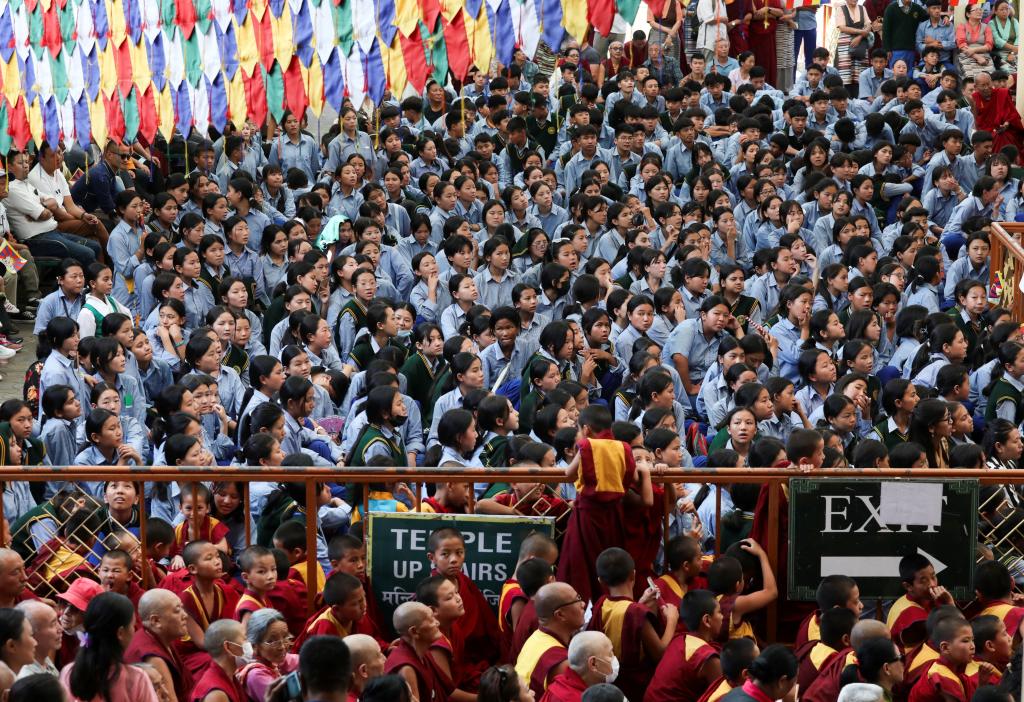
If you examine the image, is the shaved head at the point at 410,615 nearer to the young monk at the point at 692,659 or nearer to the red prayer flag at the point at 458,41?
the young monk at the point at 692,659

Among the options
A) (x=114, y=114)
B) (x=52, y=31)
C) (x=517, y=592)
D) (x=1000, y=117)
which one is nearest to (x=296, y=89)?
(x=114, y=114)

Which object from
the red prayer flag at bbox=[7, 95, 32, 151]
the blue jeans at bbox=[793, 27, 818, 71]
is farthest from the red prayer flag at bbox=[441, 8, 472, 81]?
the blue jeans at bbox=[793, 27, 818, 71]

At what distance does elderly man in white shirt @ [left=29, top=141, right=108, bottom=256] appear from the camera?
45.9 ft

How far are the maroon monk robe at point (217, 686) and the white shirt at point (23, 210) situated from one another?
8.06 meters

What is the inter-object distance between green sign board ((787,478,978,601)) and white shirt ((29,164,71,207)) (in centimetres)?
885

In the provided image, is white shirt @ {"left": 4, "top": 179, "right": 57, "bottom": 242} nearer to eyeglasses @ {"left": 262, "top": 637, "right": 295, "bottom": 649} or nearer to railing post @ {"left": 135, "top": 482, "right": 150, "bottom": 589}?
railing post @ {"left": 135, "top": 482, "right": 150, "bottom": 589}

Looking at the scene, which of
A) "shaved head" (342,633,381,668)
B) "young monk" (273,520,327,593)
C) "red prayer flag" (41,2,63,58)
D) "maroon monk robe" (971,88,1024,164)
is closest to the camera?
"shaved head" (342,633,381,668)

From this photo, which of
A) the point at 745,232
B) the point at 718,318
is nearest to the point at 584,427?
the point at 718,318

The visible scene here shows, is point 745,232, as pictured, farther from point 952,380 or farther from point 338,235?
point 952,380

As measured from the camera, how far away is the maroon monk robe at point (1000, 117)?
57.7ft

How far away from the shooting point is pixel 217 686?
633cm

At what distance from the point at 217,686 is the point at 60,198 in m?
8.63

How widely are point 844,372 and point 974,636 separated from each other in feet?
13.1

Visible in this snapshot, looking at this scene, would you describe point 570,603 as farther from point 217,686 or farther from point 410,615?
point 217,686
